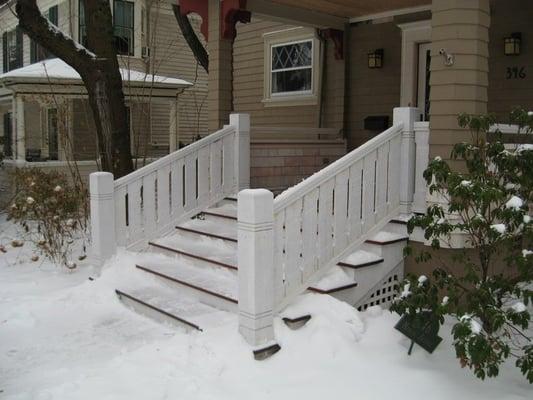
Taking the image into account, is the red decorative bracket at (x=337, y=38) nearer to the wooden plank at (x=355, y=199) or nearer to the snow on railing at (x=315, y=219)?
the snow on railing at (x=315, y=219)

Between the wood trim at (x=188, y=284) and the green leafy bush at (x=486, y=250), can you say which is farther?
the wood trim at (x=188, y=284)

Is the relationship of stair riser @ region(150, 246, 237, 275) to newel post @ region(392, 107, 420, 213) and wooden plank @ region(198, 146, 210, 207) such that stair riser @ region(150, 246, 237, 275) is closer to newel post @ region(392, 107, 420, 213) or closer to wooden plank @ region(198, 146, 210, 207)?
wooden plank @ region(198, 146, 210, 207)

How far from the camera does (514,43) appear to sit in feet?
A: 24.3

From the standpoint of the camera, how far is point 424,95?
874 cm

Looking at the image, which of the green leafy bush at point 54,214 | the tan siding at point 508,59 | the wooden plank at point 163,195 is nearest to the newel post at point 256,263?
the wooden plank at point 163,195

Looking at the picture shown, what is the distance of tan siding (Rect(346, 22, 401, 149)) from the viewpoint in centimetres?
908

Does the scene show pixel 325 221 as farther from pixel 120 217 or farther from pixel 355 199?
pixel 120 217

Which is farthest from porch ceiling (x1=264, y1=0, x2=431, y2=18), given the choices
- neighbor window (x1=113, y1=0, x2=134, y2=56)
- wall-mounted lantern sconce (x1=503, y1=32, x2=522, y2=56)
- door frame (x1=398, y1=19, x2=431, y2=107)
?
neighbor window (x1=113, y1=0, x2=134, y2=56)

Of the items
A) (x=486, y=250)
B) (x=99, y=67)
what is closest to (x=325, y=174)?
(x=486, y=250)

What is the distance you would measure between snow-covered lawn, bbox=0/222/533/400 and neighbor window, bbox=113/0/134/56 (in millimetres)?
13529

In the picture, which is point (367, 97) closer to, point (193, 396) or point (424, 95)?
point (424, 95)

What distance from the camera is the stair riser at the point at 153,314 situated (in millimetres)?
5017

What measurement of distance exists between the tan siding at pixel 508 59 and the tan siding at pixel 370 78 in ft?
5.31

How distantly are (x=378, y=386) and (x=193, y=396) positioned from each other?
1.25 meters
